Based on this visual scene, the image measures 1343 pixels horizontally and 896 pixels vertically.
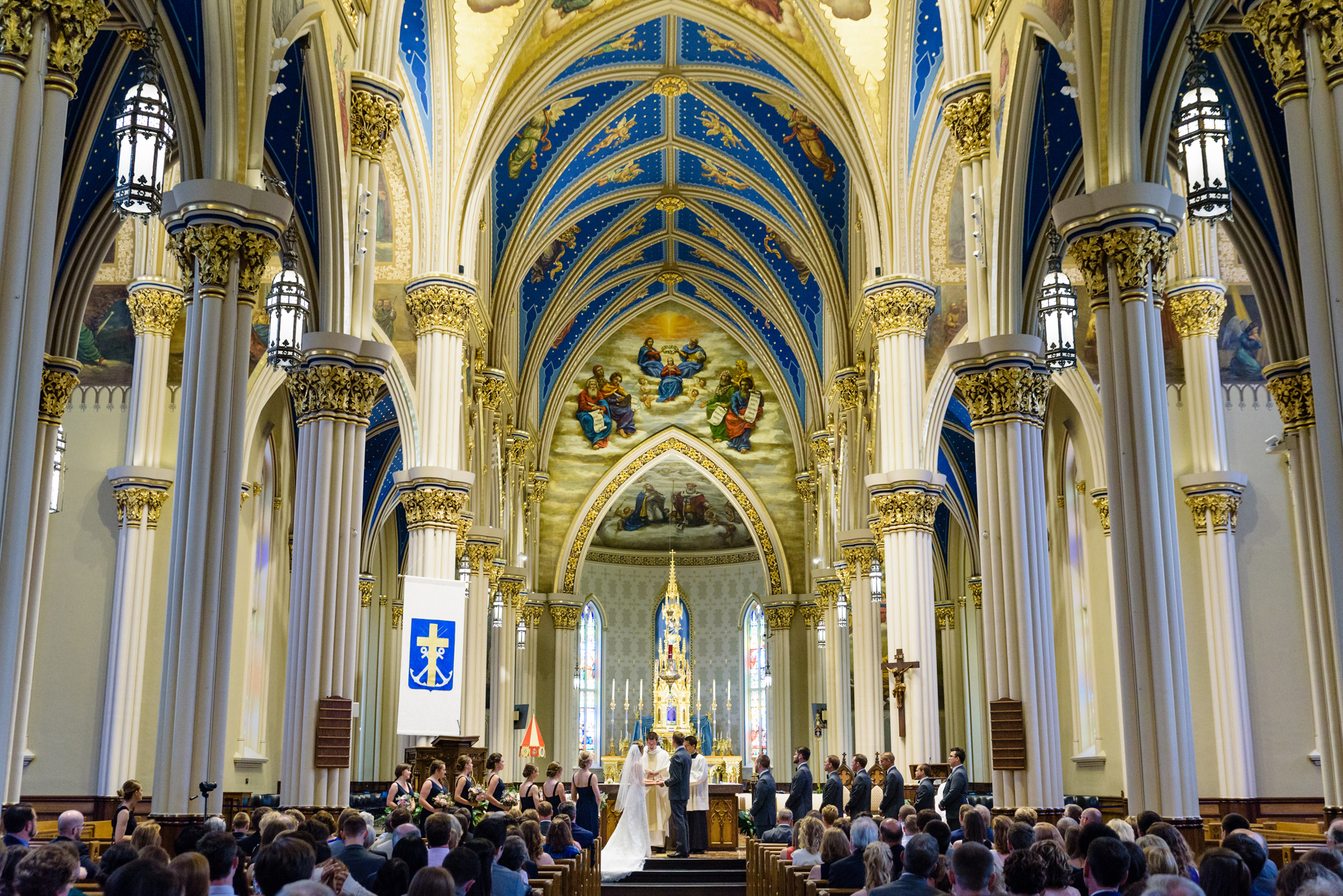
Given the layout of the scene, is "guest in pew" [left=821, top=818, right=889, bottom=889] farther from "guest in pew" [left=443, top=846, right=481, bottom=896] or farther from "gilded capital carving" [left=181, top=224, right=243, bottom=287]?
"gilded capital carving" [left=181, top=224, right=243, bottom=287]

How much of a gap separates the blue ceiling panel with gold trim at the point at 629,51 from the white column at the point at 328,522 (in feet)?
30.8

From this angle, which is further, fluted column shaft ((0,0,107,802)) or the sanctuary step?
the sanctuary step

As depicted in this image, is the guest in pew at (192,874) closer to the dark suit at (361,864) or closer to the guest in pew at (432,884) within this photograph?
the guest in pew at (432,884)

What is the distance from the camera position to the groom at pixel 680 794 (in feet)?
50.9

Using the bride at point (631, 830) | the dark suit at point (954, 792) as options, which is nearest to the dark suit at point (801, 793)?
the bride at point (631, 830)

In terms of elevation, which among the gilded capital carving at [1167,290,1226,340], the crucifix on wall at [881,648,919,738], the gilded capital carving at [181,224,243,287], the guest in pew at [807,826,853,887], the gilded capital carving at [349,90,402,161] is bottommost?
the guest in pew at [807,826,853,887]

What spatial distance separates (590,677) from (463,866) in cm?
2988

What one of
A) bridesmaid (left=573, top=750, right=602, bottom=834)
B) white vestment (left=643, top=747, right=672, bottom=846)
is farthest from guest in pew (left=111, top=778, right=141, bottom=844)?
white vestment (left=643, top=747, right=672, bottom=846)

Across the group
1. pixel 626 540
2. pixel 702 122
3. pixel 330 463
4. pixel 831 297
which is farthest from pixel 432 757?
pixel 626 540

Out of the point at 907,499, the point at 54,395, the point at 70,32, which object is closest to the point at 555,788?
the point at 54,395

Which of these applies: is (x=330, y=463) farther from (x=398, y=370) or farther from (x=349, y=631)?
(x=398, y=370)

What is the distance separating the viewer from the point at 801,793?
46.3 ft

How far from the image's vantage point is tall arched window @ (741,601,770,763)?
3419 centimetres

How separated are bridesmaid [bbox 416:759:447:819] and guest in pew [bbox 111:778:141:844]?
2.29 m
